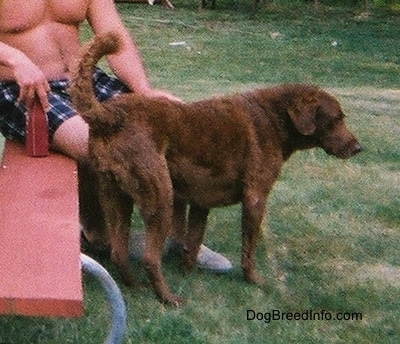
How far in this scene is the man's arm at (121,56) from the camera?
479cm

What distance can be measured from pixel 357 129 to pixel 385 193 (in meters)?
2.31

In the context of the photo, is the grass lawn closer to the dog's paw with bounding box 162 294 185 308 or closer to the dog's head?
the dog's paw with bounding box 162 294 185 308

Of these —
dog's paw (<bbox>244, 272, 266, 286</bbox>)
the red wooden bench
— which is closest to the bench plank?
the red wooden bench

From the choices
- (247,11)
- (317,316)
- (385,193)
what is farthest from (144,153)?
(247,11)

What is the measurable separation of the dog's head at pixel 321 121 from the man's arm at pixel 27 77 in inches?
45.5

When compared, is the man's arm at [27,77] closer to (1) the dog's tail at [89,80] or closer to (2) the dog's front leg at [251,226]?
(1) the dog's tail at [89,80]

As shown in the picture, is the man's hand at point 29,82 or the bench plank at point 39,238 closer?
the bench plank at point 39,238

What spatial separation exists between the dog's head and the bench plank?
1118 millimetres

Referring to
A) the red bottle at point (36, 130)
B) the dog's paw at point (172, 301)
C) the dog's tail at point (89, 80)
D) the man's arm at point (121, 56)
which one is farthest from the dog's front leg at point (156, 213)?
the man's arm at point (121, 56)

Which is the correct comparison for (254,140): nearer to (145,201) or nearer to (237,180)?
(237,180)

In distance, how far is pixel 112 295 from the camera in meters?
3.03

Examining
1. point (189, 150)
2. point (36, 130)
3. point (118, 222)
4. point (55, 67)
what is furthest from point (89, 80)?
point (55, 67)

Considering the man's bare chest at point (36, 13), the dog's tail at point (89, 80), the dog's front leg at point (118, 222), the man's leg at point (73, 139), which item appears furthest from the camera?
the man's bare chest at point (36, 13)

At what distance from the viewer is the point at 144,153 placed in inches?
155
